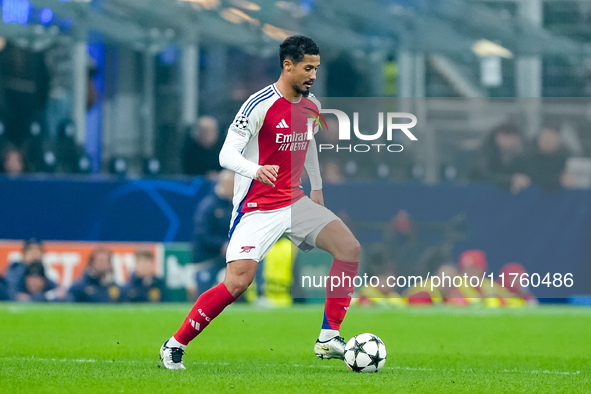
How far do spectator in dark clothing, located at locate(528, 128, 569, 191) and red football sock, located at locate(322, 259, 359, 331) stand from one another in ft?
25.2

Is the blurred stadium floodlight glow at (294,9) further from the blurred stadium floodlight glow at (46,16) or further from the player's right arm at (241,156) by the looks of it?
the player's right arm at (241,156)

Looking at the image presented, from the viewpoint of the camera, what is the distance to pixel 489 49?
14.8 meters

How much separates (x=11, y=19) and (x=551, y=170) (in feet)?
24.2

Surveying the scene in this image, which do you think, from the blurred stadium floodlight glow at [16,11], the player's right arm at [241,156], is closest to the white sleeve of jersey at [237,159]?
the player's right arm at [241,156]

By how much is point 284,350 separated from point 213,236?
5063 mm

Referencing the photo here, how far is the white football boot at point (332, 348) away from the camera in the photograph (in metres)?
6.62

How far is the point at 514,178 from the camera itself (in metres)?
13.9

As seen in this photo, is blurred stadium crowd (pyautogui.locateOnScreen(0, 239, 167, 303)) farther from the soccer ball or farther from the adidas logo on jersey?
the soccer ball

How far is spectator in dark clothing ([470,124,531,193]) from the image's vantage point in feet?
45.5

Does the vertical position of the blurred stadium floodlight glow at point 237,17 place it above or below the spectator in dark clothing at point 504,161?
above

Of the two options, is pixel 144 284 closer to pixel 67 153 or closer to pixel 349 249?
pixel 67 153

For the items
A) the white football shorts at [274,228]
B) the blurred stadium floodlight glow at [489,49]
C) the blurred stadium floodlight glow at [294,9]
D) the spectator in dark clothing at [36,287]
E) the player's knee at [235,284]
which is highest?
the blurred stadium floodlight glow at [294,9]

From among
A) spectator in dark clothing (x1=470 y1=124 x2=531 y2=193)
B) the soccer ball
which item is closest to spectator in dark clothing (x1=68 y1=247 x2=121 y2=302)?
spectator in dark clothing (x1=470 y1=124 x2=531 y2=193)

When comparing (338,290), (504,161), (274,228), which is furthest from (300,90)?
(504,161)
